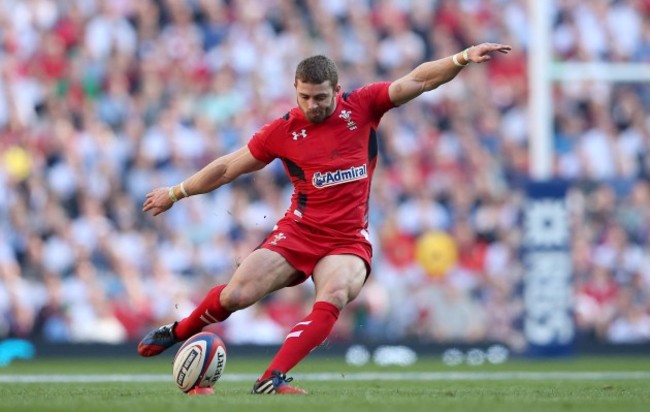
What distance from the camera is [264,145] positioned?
9945mm

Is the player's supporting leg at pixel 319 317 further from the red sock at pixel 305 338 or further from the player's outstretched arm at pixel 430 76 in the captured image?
the player's outstretched arm at pixel 430 76

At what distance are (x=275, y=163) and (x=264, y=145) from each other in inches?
334

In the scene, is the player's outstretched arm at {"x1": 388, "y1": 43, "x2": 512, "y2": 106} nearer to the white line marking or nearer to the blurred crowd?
the white line marking

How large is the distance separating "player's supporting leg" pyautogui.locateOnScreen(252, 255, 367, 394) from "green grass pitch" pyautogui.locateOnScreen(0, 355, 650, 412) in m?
0.27

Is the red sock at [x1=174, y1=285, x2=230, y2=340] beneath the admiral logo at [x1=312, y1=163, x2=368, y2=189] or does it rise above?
beneath

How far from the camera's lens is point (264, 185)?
721 inches

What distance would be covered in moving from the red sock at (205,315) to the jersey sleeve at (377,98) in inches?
64.3

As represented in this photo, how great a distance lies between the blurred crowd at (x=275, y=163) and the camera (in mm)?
17438

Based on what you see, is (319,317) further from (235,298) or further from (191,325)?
(191,325)

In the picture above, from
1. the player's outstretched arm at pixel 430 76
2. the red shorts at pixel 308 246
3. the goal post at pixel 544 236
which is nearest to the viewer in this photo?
the player's outstretched arm at pixel 430 76

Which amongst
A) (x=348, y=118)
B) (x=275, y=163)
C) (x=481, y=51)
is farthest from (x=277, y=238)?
(x=275, y=163)

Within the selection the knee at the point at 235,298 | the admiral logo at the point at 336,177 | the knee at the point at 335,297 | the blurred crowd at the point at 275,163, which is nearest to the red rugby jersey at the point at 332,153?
the admiral logo at the point at 336,177

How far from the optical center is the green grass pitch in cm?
851

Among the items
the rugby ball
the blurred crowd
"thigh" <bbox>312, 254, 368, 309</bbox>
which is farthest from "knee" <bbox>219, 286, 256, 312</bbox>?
the blurred crowd
